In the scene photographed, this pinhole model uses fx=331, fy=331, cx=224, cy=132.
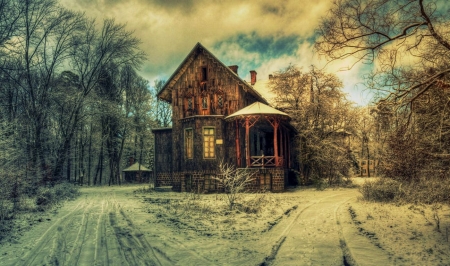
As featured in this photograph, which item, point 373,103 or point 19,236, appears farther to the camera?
point 19,236

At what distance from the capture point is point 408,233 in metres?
7.99

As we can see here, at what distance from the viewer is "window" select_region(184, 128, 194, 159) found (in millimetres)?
21844

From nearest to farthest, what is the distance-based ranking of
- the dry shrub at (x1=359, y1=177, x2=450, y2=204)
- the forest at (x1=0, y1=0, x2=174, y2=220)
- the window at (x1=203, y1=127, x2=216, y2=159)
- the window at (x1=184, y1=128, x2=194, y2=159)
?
the dry shrub at (x1=359, y1=177, x2=450, y2=204)
the forest at (x1=0, y1=0, x2=174, y2=220)
the window at (x1=203, y1=127, x2=216, y2=159)
the window at (x1=184, y1=128, x2=194, y2=159)

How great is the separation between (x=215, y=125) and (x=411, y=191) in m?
12.4

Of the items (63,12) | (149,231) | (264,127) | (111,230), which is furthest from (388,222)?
(63,12)

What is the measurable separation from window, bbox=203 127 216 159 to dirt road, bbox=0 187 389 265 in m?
9.91

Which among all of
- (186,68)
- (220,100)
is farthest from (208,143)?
(186,68)

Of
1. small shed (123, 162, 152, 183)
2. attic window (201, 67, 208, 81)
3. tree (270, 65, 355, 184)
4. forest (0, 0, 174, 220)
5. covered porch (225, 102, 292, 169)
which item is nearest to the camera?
forest (0, 0, 174, 220)

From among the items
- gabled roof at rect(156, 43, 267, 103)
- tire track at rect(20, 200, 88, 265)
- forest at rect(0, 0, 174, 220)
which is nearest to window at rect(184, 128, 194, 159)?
gabled roof at rect(156, 43, 267, 103)

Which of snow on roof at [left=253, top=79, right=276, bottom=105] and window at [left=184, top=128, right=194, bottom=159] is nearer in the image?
window at [left=184, top=128, right=194, bottom=159]

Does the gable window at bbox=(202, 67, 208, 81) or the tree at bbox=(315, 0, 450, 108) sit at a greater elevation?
the gable window at bbox=(202, 67, 208, 81)

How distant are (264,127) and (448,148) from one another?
15.9m

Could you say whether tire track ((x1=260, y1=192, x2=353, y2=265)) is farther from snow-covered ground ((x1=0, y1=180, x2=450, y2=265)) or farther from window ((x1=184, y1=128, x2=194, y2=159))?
window ((x1=184, y1=128, x2=194, y2=159))

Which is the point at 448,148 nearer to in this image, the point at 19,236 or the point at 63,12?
the point at 19,236
